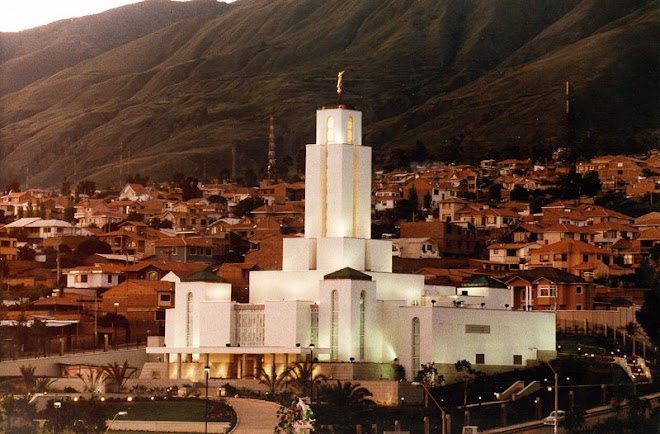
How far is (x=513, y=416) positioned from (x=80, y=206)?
11725 cm

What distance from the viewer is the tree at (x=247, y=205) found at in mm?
180363

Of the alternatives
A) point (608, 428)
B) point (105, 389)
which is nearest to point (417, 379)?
point (608, 428)

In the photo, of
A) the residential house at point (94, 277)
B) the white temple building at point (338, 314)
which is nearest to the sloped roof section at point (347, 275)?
the white temple building at point (338, 314)

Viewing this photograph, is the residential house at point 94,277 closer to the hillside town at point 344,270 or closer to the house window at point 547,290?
the hillside town at point 344,270

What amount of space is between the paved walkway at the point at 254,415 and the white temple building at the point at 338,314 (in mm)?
5837

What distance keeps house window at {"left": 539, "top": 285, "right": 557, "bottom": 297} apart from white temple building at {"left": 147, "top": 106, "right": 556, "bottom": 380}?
19578 mm

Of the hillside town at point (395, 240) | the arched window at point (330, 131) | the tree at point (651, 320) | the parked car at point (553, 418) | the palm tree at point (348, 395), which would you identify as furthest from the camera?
the hillside town at point (395, 240)

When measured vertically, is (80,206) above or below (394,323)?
above

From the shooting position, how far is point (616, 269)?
129250 mm

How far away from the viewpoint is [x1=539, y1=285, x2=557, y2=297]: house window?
111 metres

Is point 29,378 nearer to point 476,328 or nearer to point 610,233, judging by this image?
point 476,328

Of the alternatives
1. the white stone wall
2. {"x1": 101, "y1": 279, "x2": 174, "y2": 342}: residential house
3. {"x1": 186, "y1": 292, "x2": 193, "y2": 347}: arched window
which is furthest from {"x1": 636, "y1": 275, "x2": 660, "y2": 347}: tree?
{"x1": 101, "y1": 279, "x2": 174, "y2": 342}: residential house

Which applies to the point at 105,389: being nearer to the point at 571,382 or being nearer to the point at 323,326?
the point at 323,326

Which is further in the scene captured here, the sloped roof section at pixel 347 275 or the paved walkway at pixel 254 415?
the sloped roof section at pixel 347 275
